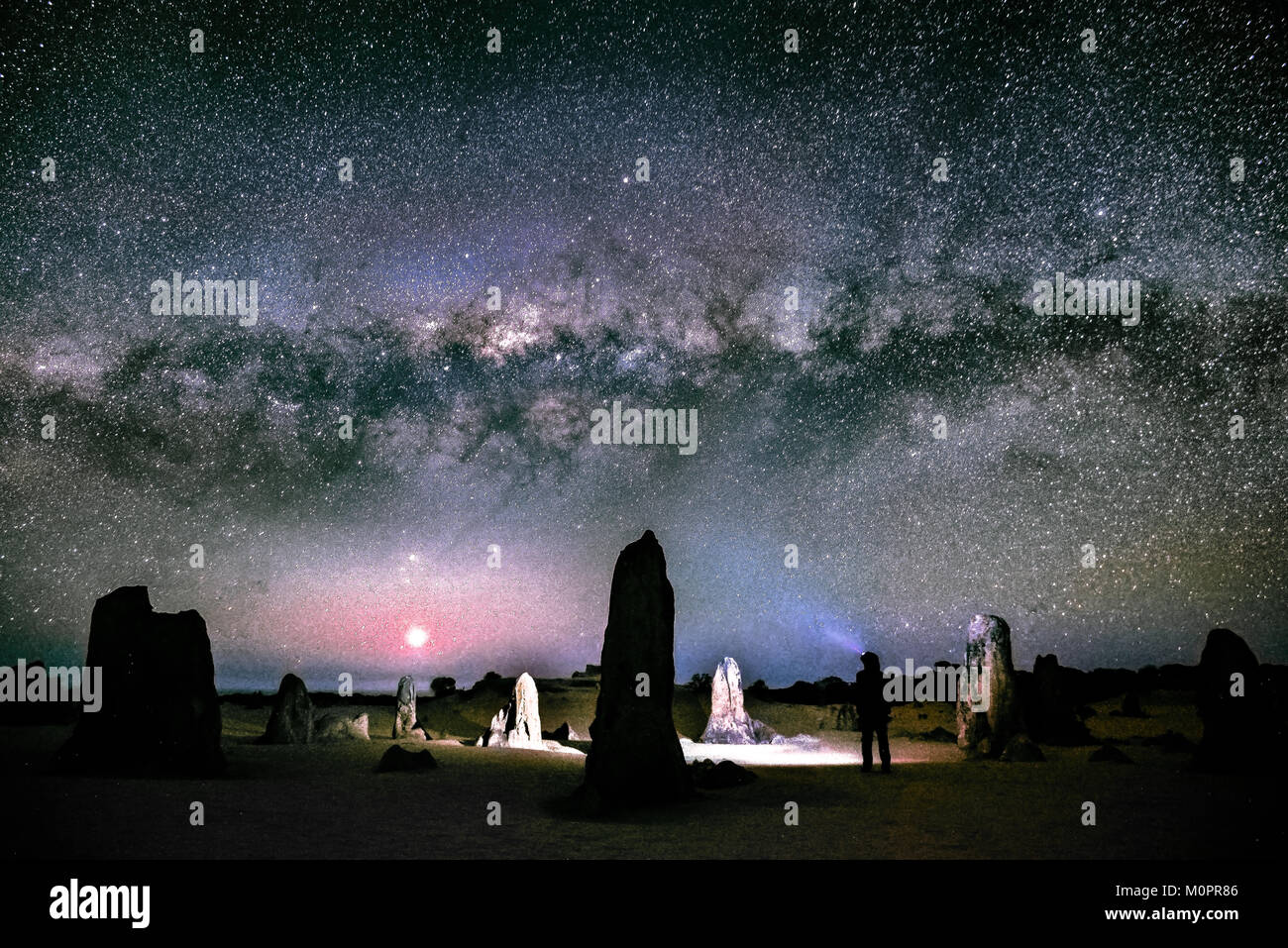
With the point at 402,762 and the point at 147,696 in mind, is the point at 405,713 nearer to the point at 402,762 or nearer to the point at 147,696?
the point at 402,762

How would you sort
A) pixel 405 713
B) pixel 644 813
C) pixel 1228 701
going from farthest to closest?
pixel 405 713 < pixel 1228 701 < pixel 644 813

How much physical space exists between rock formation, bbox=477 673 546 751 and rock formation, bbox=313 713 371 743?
4.46 m

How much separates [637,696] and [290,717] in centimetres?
1691

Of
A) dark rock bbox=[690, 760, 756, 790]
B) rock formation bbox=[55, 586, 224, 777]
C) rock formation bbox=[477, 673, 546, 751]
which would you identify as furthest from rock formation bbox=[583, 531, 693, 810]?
rock formation bbox=[477, 673, 546, 751]

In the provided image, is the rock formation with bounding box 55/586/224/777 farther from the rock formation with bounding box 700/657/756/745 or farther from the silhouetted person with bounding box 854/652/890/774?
the rock formation with bounding box 700/657/756/745

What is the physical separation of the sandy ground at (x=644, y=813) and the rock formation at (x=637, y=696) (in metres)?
0.83

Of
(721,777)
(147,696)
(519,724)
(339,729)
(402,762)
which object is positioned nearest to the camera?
(721,777)

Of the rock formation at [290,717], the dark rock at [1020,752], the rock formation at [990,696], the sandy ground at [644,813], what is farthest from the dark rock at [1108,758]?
the rock formation at [290,717]

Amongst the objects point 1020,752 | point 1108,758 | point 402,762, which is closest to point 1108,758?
point 1108,758

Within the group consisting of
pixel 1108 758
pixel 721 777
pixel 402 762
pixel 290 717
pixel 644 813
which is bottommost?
pixel 1108 758

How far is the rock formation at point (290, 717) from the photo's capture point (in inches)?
1008

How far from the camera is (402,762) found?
1881 cm
